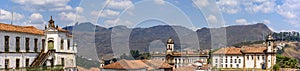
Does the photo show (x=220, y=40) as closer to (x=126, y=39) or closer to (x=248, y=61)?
(x=248, y=61)

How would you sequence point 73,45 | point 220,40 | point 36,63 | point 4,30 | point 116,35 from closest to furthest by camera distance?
point 4,30
point 36,63
point 73,45
point 116,35
point 220,40

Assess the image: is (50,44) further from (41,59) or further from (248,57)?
(248,57)

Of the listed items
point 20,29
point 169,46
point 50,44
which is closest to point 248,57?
point 169,46

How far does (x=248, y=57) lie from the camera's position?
3162 inches

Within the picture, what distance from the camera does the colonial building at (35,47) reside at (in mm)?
24641

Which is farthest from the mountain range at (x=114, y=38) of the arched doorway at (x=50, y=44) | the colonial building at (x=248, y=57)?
the colonial building at (x=248, y=57)

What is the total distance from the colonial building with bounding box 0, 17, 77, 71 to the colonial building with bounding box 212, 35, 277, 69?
5274cm

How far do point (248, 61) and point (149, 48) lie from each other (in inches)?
848

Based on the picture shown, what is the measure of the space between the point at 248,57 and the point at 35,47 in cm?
5920

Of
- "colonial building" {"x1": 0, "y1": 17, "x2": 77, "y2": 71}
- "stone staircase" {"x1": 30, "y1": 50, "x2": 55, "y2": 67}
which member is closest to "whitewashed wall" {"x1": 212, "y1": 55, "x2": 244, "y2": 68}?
"colonial building" {"x1": 0, "y1": 17, "x2": 77, "y2": 71}

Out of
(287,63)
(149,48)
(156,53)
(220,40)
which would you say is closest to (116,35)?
(149,48)

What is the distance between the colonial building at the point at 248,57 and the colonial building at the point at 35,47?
173 feet

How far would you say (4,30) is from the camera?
78.8 feet

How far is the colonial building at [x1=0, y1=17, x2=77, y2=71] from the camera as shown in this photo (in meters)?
24.6
